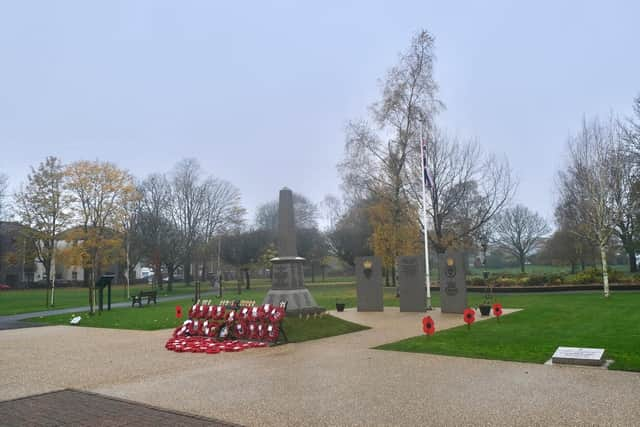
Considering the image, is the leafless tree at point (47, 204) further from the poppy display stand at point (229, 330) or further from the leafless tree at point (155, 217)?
the poppy display stand at point (229, 330)

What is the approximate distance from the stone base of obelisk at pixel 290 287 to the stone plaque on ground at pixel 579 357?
7271 millimetres

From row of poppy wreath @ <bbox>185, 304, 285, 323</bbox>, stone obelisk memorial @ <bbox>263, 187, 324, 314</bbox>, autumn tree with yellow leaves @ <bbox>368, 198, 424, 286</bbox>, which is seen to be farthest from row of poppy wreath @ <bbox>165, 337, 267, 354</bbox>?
autumn tree with yellow leaves @ <bbox>368, 198, 424, 286</bbox>

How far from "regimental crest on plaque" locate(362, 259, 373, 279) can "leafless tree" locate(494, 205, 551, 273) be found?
4214 cm

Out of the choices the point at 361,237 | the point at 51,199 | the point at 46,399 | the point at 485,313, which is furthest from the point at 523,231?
the point at 46,399

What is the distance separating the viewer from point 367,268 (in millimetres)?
20641

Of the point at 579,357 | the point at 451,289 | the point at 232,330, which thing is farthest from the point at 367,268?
the point at 579,357

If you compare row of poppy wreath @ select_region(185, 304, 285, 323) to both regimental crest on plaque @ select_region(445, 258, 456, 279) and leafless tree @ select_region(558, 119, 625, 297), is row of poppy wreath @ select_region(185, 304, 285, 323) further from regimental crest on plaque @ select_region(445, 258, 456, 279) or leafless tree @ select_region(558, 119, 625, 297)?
leafless tree @ select_region(558, 119, 625, 297)

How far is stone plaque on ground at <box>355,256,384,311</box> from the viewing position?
20.4 meters

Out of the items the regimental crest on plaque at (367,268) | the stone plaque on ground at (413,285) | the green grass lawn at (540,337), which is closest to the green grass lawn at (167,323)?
the green grass lawn at (540,337)

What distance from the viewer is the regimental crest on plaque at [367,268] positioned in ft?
67.6

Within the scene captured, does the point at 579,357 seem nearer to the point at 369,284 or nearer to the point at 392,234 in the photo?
the point at 369,284

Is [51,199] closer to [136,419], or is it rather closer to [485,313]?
[485,313]

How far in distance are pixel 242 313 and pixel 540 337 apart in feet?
24.2

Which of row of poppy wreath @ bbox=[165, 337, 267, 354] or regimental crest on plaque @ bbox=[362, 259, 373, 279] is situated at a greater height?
regimental crest on plaque @ bbox=[362, 259, 373, 279]
